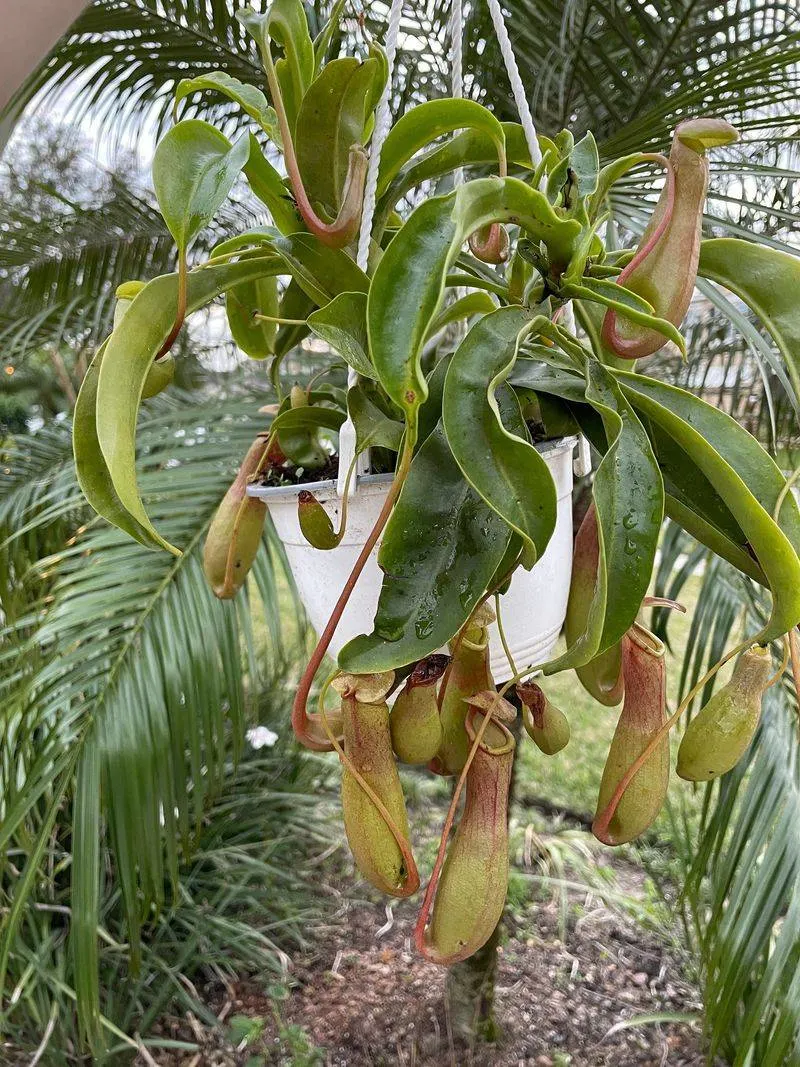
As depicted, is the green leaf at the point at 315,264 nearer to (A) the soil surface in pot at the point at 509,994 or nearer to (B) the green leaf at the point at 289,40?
(B) the green leaf at the point at 289,40

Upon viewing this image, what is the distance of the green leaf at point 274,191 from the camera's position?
0.41 metres

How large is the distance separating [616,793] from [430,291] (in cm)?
24

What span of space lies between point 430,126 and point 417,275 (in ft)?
0.48

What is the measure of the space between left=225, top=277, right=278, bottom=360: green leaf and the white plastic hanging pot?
16cm

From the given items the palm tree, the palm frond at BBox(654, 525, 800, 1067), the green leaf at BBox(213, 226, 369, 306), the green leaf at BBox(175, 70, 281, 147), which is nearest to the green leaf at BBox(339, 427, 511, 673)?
the green leaf at BBox(213, 226, 369, 306)

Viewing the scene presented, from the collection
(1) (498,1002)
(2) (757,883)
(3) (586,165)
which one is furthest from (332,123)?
(1) (498,1002)

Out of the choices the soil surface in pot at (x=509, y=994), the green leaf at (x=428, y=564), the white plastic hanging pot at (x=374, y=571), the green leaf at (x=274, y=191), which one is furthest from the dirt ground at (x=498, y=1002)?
the green leaf at (x=274, y=191)

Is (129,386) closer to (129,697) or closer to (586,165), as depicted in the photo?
(586,165)

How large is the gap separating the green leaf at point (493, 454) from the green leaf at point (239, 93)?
0.19 m

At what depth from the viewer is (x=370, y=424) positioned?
0.40 meters

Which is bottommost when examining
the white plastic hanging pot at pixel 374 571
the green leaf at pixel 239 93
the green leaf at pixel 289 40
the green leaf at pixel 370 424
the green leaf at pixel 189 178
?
the white plastic hanging pot at pixel 374 571

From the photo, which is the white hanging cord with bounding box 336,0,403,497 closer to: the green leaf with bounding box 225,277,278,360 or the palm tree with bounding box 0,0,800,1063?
the green leaf with bounding box 225,277,278,360

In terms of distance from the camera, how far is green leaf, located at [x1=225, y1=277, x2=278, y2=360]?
534 millimetres

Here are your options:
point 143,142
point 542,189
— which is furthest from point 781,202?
point 143,142
